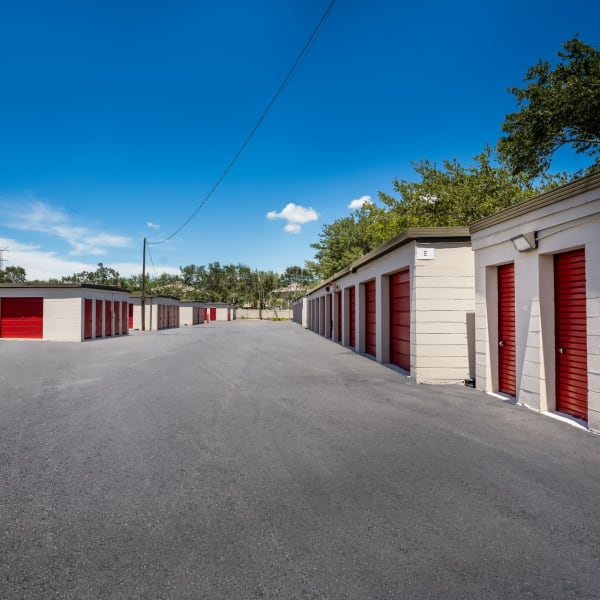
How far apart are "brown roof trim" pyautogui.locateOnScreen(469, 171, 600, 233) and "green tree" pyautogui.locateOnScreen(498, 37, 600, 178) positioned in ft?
31.7

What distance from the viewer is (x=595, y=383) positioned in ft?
16.6

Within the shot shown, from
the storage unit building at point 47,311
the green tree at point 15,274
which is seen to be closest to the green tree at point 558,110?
the storage unit building at point 47,311

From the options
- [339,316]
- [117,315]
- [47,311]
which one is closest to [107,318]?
[117,315]

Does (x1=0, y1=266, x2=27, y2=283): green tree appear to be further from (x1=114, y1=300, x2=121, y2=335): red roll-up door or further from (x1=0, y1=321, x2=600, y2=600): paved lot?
(x1=0, y1=321, x2=600, y2=600): paved lot

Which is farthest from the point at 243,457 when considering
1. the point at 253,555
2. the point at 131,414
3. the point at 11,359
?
the point at 11,359

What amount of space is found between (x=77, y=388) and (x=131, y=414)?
295 cm

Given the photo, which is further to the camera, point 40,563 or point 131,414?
point 131,414

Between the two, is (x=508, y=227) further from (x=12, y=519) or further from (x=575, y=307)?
(x=12, y=519)

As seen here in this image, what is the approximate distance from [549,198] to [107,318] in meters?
25.9

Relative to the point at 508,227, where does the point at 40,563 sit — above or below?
below

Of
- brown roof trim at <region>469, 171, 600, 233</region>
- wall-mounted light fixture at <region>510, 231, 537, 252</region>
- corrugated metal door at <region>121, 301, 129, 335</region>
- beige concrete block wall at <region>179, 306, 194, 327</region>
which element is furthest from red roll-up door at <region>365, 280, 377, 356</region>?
beige concrete block wall at <region>179, 306, 194, 327</region>

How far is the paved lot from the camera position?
228cm

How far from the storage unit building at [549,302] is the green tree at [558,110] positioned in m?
9.80

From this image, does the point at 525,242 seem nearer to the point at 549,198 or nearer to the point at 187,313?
the point at 549,198
